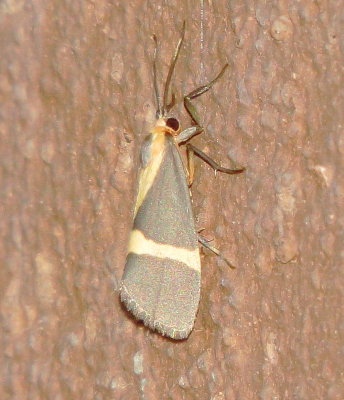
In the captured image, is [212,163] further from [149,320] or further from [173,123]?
[149,320]

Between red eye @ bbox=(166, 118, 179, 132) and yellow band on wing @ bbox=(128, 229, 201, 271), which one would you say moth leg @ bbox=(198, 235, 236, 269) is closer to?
yellow band on wing @ bbox=(128, 229, 201, 271)

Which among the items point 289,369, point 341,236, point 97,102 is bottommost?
point 289,369

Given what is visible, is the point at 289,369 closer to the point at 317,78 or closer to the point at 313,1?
the point at 317,78

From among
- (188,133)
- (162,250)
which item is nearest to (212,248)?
(162,250)

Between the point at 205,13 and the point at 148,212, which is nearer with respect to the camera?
the point at 205,13

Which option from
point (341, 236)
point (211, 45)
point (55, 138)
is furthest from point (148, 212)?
point (341, 236)
